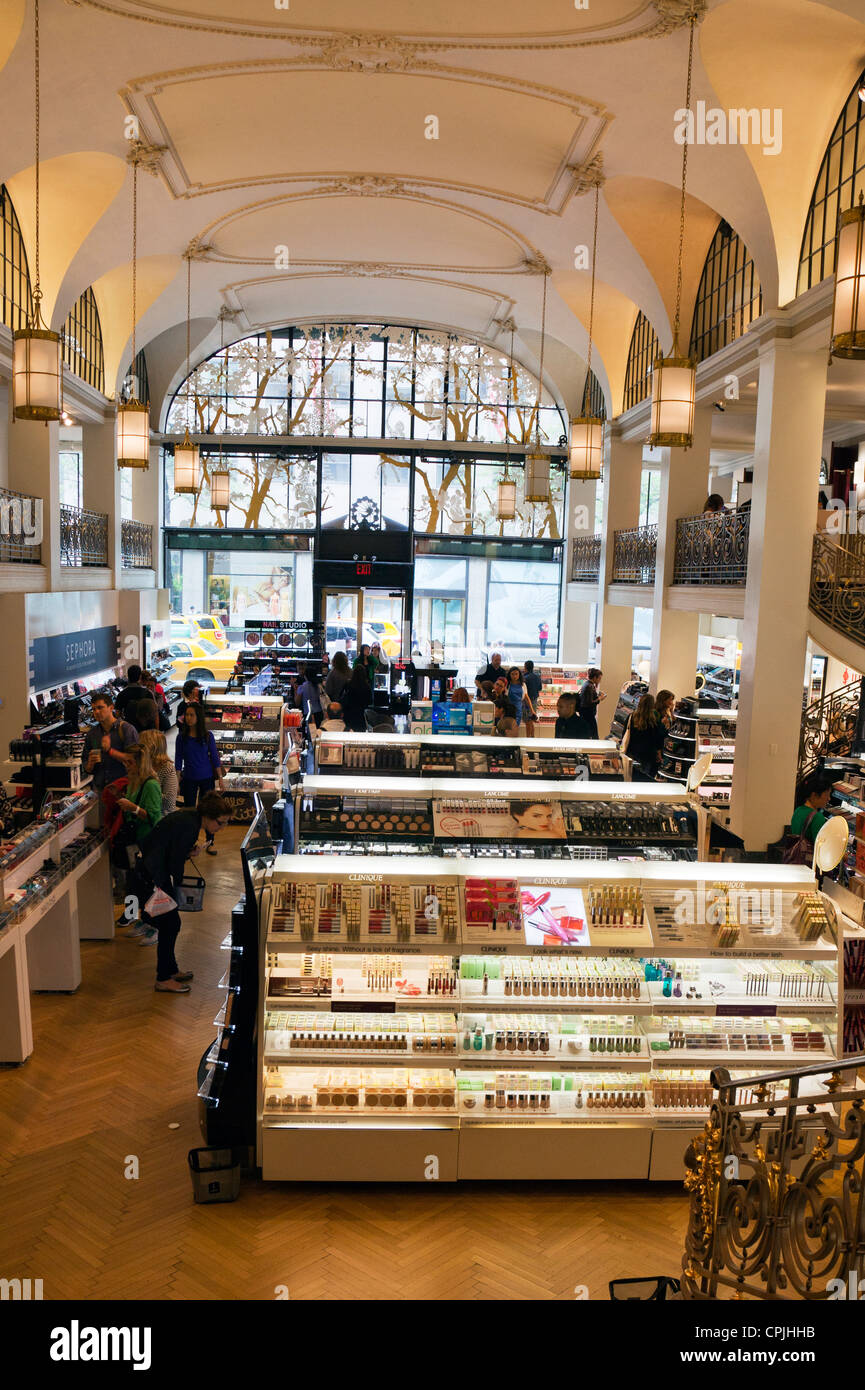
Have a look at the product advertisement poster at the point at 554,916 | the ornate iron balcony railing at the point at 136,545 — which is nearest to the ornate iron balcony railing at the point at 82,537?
the ornate iron balcony railing at the point at 136,545

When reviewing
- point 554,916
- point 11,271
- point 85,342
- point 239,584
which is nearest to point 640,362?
point 85,342

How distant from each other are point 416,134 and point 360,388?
34.0ft

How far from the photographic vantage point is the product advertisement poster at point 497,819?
20.6 feet

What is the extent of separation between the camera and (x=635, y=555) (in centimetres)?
1489

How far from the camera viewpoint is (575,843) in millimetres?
6363

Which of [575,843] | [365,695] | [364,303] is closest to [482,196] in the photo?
[365,695]

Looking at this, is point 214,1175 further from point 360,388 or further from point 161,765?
point 360,388

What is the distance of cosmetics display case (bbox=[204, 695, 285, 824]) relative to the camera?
10656 millimetres

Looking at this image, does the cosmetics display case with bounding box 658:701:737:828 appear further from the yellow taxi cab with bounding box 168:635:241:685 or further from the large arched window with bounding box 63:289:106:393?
the yellow taxi cab with bounding box 168:635:241:685

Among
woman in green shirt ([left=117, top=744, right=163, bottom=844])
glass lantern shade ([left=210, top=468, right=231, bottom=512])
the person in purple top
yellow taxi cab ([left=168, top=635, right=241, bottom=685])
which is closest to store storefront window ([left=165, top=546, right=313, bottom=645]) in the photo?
yellow taxi cab ([left=168, top=635, right=241, bottom=685])

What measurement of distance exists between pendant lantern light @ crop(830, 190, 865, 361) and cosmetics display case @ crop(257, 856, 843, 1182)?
2.57 metres

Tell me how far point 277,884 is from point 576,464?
714 centimetres

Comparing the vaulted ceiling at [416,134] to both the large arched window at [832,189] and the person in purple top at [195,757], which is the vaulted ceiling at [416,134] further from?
the person in purple top at [195,757]

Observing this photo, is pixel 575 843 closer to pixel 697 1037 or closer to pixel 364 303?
pixel 697 1037
